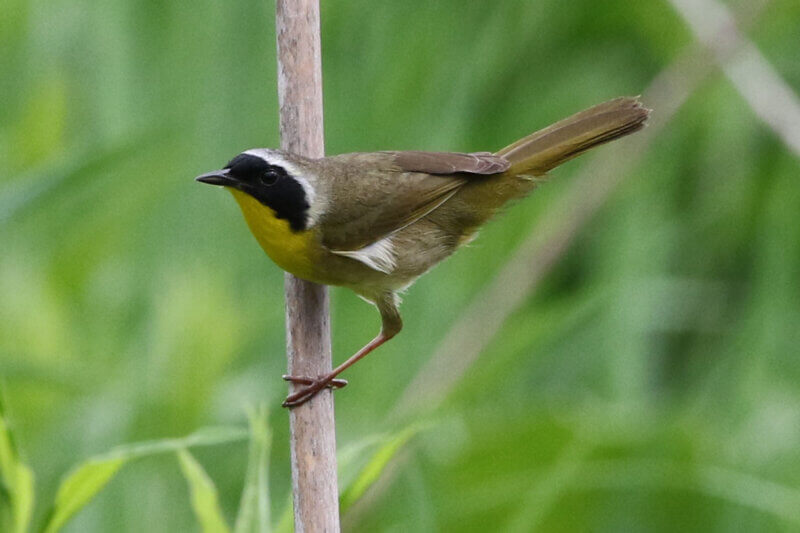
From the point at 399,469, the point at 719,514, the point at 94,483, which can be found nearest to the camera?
the point at 94,483

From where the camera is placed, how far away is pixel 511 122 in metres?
4.91

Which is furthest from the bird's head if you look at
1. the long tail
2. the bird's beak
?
the long tail

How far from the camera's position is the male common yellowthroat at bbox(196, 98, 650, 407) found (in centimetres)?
308

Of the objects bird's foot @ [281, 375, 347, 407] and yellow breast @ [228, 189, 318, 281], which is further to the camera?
yellow breast @ [228, 189, 318, 281]

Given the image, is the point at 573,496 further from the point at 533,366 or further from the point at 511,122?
the point at 511,122

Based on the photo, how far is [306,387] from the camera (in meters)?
2.72

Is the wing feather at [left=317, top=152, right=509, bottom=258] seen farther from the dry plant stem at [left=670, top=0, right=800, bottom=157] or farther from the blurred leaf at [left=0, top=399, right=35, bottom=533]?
the dry plant stem at [left=670, top=0, right=800, bottom=157]

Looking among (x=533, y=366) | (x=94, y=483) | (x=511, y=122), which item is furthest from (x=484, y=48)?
(x=94, y=483)

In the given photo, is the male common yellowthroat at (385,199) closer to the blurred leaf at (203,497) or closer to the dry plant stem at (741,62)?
the blurred leaf at (203,497)

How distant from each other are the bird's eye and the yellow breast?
71 millimetres

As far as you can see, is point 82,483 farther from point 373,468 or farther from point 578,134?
point 578,134

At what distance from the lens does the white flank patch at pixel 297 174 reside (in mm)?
2992

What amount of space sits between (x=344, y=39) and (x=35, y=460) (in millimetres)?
1991

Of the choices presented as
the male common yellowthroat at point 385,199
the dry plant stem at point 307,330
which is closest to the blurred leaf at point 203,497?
the dry plant stem at point 307,330
